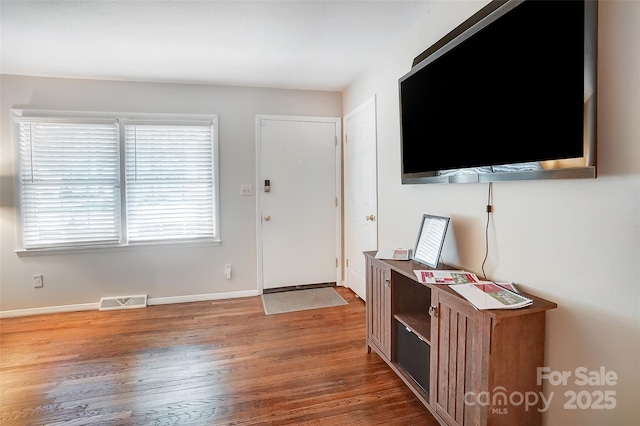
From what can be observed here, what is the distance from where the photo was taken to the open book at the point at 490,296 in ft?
4.37

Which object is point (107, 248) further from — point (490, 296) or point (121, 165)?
point (490, 296)

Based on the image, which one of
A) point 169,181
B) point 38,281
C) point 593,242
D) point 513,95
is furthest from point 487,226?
point 38,281

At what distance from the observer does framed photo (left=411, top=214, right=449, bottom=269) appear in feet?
6.35

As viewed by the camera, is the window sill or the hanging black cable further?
the window sill

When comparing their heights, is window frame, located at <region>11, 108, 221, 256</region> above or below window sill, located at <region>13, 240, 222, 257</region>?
above

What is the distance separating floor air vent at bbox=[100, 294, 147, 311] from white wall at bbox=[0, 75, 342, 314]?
65 mm

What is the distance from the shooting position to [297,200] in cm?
384

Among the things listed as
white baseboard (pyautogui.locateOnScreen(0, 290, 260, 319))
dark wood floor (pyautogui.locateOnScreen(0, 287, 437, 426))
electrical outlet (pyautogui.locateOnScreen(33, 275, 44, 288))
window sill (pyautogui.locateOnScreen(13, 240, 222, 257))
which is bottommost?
dark wood floor (pyautogui.locateOnScreen(0, 287, 437, 426))

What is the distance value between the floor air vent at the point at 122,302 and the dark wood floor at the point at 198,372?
145 millimetres

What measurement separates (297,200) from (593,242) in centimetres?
295

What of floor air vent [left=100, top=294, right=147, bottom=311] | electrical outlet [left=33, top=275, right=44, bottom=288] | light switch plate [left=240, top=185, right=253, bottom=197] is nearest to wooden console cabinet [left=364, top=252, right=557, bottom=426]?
light switch plate [left=240, top=185, right=253, bottom=197]

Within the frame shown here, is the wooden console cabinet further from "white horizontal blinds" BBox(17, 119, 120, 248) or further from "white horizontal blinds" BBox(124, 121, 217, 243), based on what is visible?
"white horizontal blinds" BBox(17, 119, 120, 248)

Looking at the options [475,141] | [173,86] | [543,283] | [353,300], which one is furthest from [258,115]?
[543,283]

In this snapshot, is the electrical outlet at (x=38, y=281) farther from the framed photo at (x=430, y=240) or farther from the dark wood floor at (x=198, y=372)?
the framed photo at (x=430, y=240)
